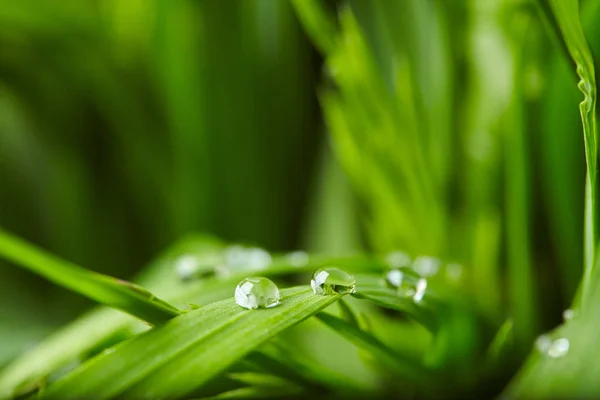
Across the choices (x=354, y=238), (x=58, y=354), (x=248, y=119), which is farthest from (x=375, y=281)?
(x=248, y=119)

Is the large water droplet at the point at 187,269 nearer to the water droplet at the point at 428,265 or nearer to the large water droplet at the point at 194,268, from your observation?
the large water droplet at the point at 194,268

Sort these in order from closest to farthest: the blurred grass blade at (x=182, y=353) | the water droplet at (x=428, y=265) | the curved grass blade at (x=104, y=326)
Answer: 1. the blurred grass blade at (x=182, y=353)
2. the curved grass blade at (x=104, y=326)
3. the water droplet at (x=428, y=265)

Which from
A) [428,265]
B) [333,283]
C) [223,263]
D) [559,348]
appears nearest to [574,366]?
[559,348]

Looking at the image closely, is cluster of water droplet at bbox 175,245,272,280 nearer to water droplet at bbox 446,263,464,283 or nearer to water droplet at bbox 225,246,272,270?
water droplet at bbox 225,246,272,270

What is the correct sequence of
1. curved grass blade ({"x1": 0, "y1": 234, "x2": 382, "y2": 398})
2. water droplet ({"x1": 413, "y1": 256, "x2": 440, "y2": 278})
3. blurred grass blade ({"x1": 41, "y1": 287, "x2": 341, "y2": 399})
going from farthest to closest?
water droplet ({"x1": 413, "y1": 256, "x2": 440, "y2": 278}), curved grass blade ({"x1": 0, "y1": 234, "x2": 382, "y2": 398}), blurred grass blade ({"x1": 41, "y1": 287, "x2": 341, "y2": 399})

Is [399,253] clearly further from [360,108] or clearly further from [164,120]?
[164,120]

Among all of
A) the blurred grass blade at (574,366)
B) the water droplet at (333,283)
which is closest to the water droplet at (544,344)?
the blurred grass blade at (574,366)

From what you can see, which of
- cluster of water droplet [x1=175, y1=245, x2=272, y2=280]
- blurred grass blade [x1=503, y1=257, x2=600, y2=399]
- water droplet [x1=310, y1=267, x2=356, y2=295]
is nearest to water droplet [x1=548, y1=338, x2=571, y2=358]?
blurred grass blade [x1=503, y1=257, x2=600, y2=399]
